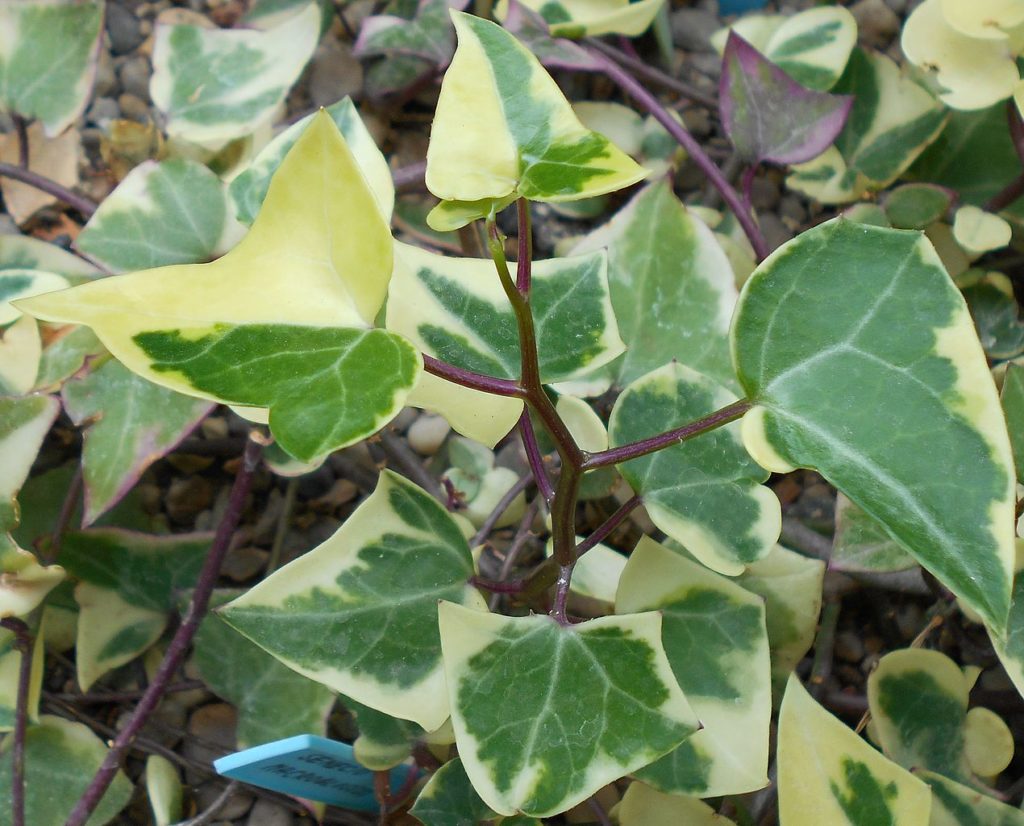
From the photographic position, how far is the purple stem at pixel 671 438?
492mm

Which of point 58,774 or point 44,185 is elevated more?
point 44,185

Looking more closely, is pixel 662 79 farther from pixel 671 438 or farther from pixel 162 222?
pixel 671 438

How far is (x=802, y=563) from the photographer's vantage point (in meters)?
0.75

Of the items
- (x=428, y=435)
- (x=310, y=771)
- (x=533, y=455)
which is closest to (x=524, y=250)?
(x=533, y=455)

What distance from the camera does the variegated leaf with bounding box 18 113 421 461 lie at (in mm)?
416

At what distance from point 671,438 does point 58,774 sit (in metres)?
0.62

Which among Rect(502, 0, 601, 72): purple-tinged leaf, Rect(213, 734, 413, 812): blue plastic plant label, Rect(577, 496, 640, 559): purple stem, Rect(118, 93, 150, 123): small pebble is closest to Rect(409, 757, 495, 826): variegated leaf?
Rect(213, 734, 413, 812): blue plastic plant label

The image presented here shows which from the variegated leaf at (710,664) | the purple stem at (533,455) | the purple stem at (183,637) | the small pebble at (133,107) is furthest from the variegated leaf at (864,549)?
the small pebble at (133,107)

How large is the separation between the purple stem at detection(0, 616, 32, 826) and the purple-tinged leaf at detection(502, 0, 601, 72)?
0.68 meters

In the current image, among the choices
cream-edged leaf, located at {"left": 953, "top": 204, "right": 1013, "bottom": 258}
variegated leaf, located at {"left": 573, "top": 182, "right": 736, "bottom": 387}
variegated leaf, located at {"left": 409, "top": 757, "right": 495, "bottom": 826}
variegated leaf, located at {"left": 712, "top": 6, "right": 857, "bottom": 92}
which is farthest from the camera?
variegated leaf, located at {"left": 712, "top": 6, "right": 857, "bottom": 92}

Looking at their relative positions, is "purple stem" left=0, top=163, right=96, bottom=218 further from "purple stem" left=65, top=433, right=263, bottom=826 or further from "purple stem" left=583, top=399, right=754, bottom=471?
"purple stem" left=583, top=399, right=754, bottom=471

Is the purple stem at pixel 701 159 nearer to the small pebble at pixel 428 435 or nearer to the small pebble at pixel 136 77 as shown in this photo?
the small pebble at pixel 428 435

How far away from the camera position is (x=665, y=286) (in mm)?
799

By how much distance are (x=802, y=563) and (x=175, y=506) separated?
61 cm
